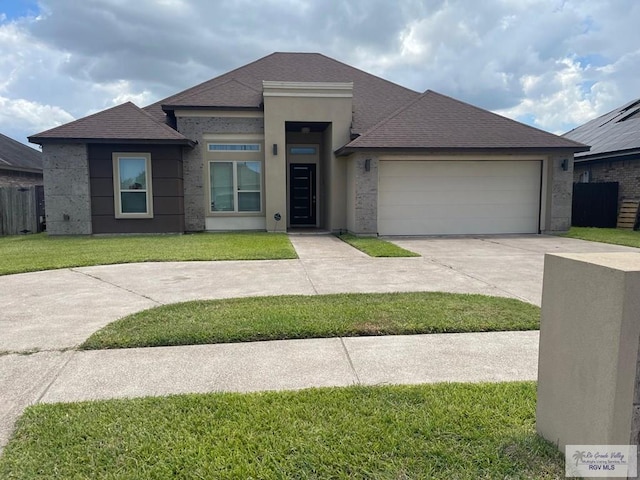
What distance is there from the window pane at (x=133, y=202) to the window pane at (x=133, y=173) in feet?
0.65

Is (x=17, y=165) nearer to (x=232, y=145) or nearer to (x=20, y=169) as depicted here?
(x=20, y=169)

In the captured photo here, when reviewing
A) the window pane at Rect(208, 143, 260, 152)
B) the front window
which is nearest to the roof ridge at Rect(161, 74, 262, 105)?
the window pane at Rect(208, 143, 260, 152)

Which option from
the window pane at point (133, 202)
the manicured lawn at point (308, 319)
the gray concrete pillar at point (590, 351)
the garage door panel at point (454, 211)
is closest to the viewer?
the gray concrete pillar at point (590, 351)

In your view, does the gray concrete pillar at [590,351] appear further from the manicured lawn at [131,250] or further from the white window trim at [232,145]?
the white window trim at [232,145]

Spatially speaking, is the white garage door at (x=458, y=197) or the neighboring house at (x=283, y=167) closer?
the neighboring house at (x=283, y=167)

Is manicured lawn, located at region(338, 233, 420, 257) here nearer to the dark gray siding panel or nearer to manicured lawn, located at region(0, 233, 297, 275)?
manicured lawn, located at region(0, 233, 297, 275)

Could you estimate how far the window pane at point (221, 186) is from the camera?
1509 centimetres

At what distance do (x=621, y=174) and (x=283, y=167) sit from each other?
14.1m

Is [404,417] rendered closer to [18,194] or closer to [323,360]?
[323,360]

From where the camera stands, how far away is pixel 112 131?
1367 cm

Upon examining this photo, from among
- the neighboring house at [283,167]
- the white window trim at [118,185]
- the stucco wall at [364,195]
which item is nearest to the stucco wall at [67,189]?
the neighboring house at [283,167]

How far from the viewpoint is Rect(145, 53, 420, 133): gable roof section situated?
49.7ft

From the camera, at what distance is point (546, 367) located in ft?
8.02

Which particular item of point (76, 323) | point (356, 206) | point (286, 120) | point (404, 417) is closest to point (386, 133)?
point (356, 206)
